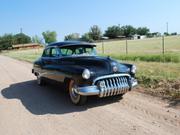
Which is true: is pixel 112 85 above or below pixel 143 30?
below

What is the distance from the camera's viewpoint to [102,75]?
20.0 feet

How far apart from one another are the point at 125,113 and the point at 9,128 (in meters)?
2.50

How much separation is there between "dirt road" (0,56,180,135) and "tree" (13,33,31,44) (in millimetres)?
113386

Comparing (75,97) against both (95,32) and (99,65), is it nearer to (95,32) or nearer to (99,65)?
(99,65)

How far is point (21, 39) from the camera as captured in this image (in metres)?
122

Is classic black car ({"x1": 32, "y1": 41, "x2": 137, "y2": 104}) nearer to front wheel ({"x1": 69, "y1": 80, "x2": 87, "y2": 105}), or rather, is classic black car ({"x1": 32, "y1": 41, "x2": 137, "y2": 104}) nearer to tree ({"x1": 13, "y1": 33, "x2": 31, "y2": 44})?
front wheel ({"x1": 69, "y1": 80, "x2": 87, "y2": 105})

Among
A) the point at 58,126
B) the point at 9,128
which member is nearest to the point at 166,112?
the point at 58,126

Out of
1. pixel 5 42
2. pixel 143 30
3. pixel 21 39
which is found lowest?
pixel 5 42

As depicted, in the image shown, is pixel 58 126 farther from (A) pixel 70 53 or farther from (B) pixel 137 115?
(A) pixel 70 53

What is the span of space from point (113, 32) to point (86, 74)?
12925 centimetres

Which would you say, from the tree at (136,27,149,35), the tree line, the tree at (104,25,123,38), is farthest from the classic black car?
the tree at (136,27,149,35)

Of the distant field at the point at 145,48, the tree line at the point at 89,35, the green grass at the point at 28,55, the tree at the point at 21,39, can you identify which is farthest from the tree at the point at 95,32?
the distant field at the point at 145,48

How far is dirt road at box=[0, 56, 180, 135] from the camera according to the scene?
15.6 feet

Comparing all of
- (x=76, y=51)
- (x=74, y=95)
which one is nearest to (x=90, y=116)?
(x=74, y=95)
